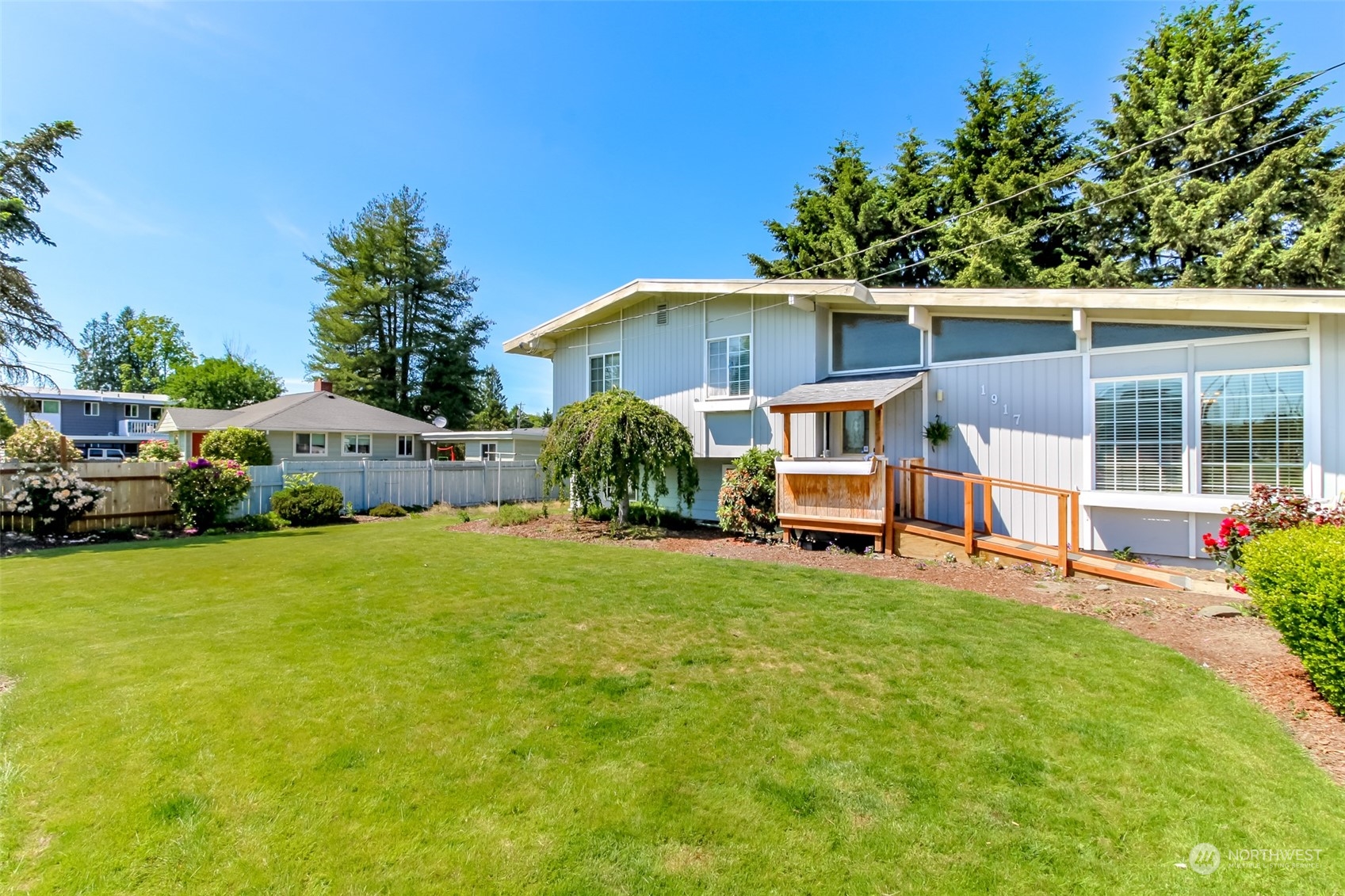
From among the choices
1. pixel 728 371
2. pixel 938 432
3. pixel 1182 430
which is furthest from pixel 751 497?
pixel 1182 430

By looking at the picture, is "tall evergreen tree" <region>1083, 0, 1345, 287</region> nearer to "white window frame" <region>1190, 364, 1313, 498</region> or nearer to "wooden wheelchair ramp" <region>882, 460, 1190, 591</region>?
"white window frame" <region>1190, 364, 1313, 498</region>

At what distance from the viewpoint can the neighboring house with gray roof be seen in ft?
73.9

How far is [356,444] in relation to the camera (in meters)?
24.8

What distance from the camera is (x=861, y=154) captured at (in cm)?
2312

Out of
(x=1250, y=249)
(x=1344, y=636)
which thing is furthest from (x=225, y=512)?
(x=1250, y=249)

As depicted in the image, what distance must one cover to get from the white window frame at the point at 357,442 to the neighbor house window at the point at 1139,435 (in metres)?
25.6

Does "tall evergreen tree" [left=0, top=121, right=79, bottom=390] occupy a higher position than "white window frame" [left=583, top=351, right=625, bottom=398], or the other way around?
"tall evergreen tree" [left=0, top=121, right=79, bottom=390]

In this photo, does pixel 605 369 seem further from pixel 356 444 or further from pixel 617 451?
pixel 356 444

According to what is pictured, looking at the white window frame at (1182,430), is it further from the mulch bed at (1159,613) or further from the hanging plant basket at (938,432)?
the hanging plant basket at (938,432)

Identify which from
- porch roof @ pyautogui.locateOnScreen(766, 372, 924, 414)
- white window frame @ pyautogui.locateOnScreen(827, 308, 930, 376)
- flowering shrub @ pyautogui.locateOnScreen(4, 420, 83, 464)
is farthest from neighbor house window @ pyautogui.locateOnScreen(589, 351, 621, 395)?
flowering shrub @ pyautogui.locateOnScreen(4, 420, 83, 464)

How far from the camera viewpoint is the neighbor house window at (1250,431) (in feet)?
23.6

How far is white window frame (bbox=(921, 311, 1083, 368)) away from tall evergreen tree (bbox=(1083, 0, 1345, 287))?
9608 mm

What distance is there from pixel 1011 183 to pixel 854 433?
1341 centimetres

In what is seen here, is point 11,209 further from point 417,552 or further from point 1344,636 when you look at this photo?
point 1344,636
